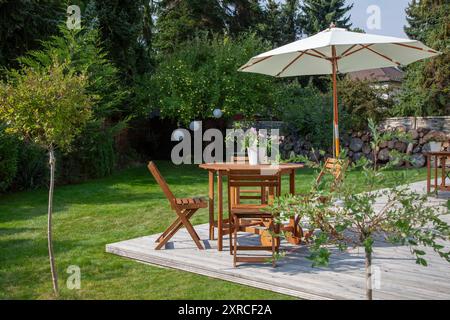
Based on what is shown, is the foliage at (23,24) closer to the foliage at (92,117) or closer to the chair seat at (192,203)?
the foliage at (92,117)

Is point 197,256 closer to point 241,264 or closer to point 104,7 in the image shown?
point 241,264

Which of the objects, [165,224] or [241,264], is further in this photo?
[165,224]

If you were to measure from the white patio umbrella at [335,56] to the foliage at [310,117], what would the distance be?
7.94 metres

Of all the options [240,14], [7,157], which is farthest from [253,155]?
[240,14]

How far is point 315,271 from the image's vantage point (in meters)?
4.40

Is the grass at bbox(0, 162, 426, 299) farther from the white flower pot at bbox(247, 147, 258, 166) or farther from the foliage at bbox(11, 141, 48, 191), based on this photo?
the white flower pot at bbox(247, 147, 258, 166)

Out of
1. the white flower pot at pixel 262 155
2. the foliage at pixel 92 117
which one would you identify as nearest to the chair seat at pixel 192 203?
the white flower pot at pixel 262 155

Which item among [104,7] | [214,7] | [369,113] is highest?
[214,7]

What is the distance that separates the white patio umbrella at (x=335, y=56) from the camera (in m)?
5.96

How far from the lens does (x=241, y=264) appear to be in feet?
15.5

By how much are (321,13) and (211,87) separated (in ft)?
67.9

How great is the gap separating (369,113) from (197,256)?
11.5m
